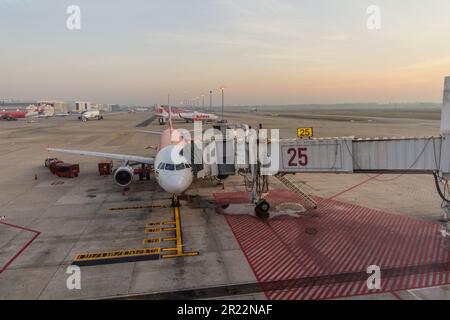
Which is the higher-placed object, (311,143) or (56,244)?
(311,143)

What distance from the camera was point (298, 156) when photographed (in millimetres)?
21891

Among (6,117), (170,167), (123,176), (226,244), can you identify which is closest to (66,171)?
(123,176)

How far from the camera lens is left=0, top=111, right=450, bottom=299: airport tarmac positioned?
45.3 ft

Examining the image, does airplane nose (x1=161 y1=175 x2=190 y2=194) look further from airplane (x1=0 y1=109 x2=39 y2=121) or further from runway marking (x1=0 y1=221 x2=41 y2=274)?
airplane (x1=0 y1=109 x2=39 y2=121)

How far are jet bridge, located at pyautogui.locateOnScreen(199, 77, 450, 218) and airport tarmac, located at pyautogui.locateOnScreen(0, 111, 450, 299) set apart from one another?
10.7ft

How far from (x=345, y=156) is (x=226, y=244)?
386 inches

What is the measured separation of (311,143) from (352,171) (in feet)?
10.7

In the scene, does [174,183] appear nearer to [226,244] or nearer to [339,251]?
[226,244]

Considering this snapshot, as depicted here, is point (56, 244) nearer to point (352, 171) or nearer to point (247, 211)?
point (247, 211)

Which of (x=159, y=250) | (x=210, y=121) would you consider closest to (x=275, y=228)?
(x=159, y=250)

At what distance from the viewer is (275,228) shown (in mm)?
20672

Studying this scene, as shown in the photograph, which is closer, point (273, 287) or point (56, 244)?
point (273, 287)

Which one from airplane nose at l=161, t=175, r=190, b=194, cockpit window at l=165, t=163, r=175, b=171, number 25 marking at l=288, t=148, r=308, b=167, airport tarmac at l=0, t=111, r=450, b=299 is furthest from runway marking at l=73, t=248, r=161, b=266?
number 25 marking at l=288, t=148, r=308, b=167
